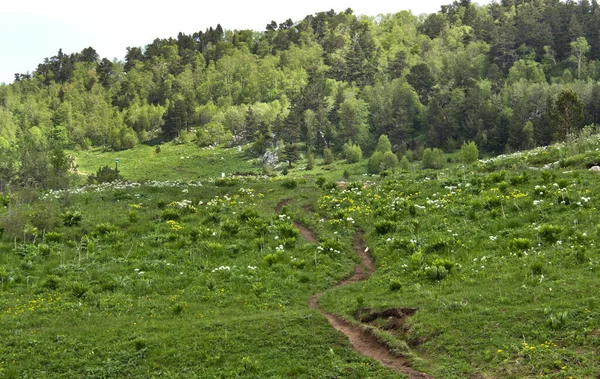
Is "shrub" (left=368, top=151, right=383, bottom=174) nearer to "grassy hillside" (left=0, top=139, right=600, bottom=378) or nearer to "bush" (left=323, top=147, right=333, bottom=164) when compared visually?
"bush" (left=323, top=147, right=333, bottom=164)

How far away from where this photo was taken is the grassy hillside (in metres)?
13.6

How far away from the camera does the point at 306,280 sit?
793 inches

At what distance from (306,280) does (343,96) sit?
407 feet

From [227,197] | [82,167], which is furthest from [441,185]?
[82,167]

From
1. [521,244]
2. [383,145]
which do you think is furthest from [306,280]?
[383,145]

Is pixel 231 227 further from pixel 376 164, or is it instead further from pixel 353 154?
pixel 353 154

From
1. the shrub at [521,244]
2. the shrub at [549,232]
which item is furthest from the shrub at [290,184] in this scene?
the shrub at [549,232]

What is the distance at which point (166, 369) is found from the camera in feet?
44.7

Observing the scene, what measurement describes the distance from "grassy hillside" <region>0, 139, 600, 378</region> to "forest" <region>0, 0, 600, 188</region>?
46422 millimetres

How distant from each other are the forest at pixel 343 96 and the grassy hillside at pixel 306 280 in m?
46.4

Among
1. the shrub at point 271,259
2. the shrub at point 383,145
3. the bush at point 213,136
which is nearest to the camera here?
the shrub at point 271,259

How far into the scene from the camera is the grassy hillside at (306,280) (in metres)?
13.6

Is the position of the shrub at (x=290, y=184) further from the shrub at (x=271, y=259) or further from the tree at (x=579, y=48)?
the tree at (x=579, y=48)

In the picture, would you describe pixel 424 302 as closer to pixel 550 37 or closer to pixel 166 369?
pixel 166 369
